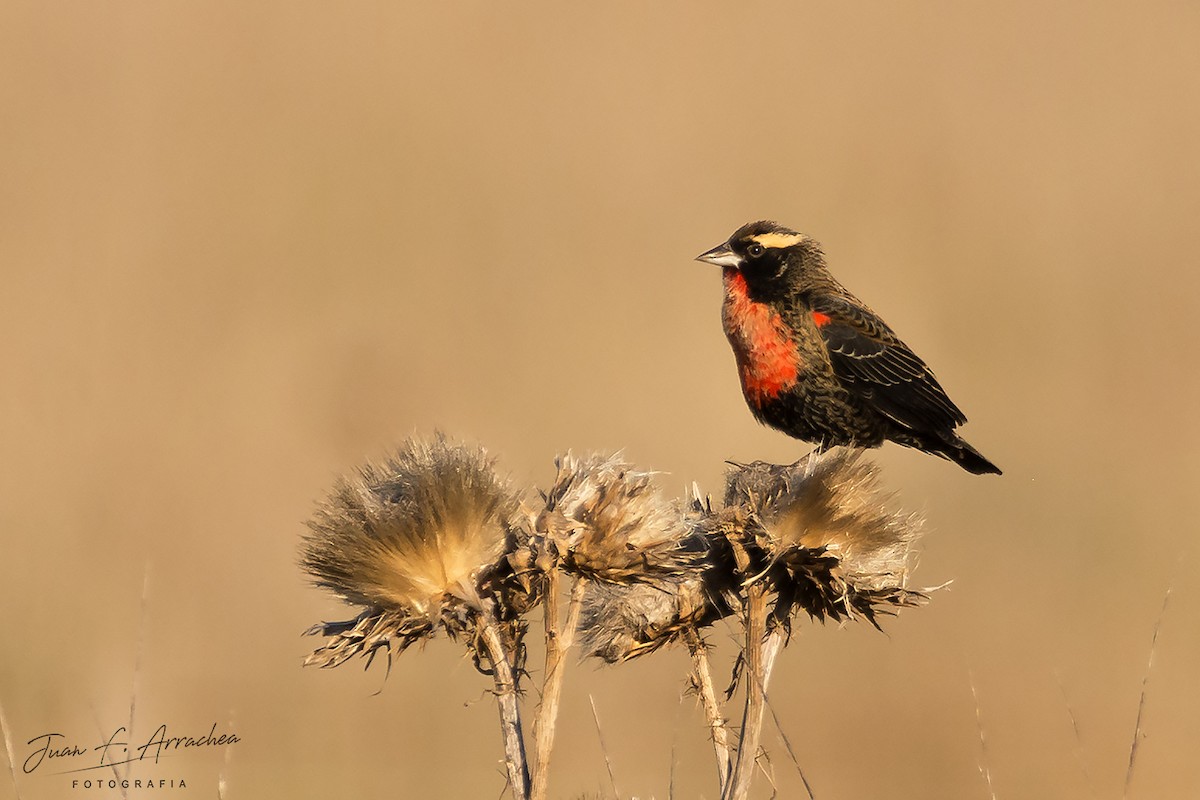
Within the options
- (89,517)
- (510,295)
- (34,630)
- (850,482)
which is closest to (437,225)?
(510,295)

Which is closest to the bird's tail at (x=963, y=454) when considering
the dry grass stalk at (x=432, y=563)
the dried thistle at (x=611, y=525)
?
the dried thistle at (x=611, y=525)

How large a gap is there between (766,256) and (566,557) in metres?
3.49

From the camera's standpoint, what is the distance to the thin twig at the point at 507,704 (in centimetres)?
283

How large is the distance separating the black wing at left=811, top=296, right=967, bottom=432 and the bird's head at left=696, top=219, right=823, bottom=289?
0.18 m

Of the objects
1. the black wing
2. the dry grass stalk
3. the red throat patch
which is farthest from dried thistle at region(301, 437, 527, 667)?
the black wing

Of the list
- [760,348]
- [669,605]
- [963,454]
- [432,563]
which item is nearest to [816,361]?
[760,348]

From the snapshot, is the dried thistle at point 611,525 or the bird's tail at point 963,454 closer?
the dried thistle at point 611,525

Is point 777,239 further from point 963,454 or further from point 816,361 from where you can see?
point 963,454

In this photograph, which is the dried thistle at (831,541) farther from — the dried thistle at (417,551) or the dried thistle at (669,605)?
the dried thistle at (417,551)

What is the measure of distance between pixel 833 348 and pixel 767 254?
1.63 ft

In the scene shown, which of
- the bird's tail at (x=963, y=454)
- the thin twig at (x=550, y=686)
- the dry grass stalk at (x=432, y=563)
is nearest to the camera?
the thin twig at (x=550, y=686)

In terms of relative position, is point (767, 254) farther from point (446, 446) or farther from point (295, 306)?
point (295, 306)

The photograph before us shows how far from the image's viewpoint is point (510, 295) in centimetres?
1410

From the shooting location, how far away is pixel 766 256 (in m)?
6.30
